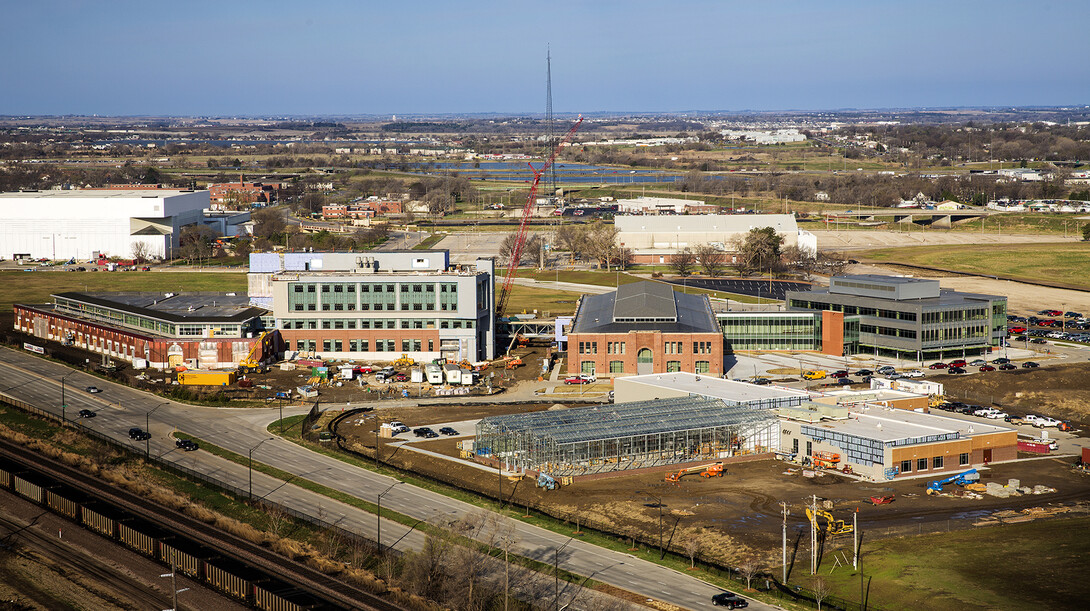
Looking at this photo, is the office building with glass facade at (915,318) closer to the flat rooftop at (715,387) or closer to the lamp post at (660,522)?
the flat rooftop at (715,387)

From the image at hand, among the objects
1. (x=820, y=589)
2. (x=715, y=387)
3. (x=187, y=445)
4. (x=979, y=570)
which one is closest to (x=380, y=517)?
(x=187, y=445)

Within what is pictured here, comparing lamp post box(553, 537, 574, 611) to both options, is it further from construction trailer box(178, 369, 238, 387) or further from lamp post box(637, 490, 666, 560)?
construction trailer box(178, 369, 238, 387)

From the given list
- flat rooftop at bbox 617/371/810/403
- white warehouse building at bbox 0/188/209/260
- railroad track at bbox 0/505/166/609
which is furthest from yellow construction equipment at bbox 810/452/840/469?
white warehouse building at bbox 0/188/209/260

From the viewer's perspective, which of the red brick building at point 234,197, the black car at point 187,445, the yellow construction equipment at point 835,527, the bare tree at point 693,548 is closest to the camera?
the bare tree at point 693,548

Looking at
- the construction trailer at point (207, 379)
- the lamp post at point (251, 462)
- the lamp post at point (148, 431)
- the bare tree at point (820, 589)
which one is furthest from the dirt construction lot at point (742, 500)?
the construction trailer at point (207, 379)

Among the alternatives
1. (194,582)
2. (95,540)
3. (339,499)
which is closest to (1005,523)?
(339,499)

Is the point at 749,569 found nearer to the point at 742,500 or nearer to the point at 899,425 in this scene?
the point at 742,500

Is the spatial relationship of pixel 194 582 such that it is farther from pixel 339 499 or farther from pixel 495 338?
pixel 495 338

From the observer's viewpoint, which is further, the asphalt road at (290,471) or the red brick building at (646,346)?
the red brick building at (646,346)
